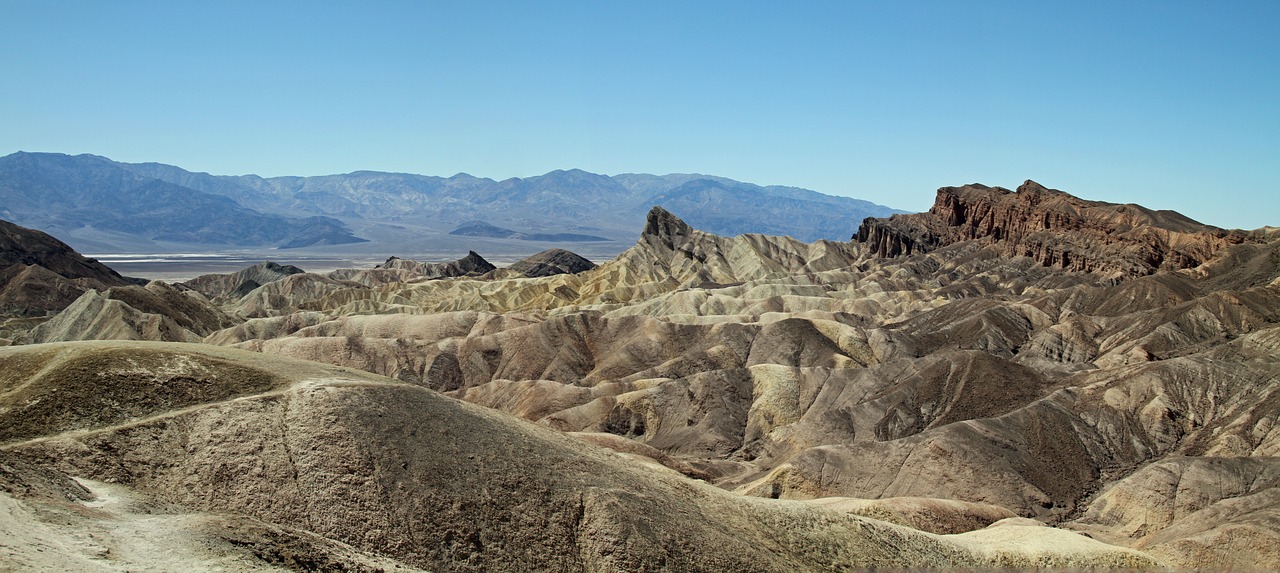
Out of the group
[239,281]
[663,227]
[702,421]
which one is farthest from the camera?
[239,281]

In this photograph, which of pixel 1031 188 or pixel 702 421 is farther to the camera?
pixel 1031 188

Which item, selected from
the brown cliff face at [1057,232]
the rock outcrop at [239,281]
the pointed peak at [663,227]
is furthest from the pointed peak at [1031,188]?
the rock outcrop at [239,281]

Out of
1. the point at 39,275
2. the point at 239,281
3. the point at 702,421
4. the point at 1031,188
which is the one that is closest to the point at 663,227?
the point at 1031,188

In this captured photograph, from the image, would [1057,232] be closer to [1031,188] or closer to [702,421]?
[1031,188]

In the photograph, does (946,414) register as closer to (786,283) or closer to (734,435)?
(734,435)

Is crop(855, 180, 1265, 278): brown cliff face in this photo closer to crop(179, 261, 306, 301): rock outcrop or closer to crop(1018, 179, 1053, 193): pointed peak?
crop(1018, 179, 1053, 193): pointed peak

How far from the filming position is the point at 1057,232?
427 feet

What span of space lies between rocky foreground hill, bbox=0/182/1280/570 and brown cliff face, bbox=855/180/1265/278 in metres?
0.52

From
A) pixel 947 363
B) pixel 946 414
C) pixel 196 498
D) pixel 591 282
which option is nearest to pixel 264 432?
pixel 196 498

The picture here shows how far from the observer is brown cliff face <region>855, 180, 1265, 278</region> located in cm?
11262

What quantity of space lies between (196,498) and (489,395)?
50.4 meters

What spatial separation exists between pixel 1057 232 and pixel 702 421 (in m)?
79.7

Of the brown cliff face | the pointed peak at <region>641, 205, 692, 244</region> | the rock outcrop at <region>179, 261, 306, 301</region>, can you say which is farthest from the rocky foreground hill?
the rock outcrop at <region>179, 261, 306, 301</region>

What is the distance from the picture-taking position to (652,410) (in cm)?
7238
